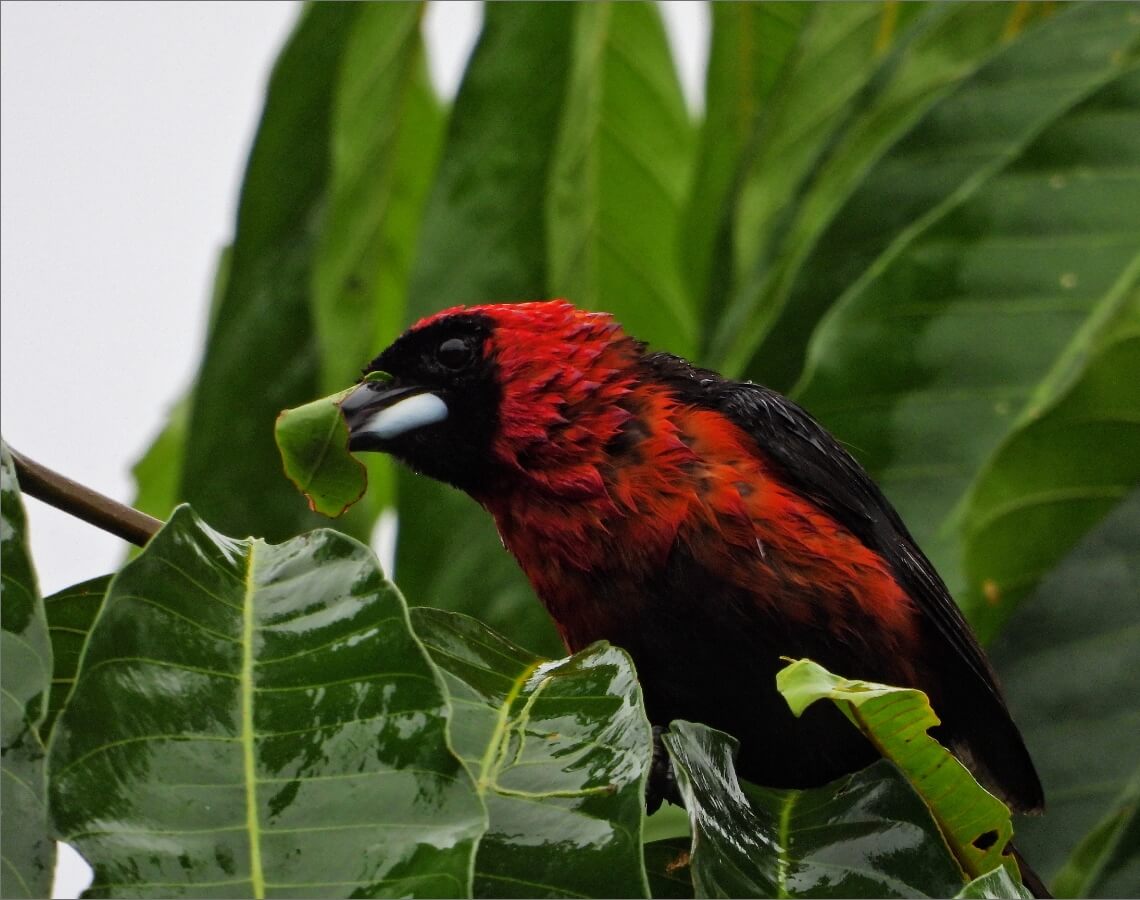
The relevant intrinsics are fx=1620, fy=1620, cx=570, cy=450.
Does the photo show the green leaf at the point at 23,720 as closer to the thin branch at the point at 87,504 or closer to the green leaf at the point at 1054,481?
the thin branch at the point at 87,504

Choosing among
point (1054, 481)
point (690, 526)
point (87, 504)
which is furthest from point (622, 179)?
point (87, 504)

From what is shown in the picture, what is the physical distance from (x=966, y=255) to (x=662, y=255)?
5.01 feet

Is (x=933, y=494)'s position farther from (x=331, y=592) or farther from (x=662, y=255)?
(x=662, y=255)

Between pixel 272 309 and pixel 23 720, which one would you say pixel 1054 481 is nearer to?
pixel 23 720

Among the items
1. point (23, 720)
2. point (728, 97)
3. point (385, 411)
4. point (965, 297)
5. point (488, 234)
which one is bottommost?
point (23, 720)

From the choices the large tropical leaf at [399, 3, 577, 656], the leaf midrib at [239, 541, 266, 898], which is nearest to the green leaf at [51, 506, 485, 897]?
the leaf midrib at [239, 541, 266, 898]

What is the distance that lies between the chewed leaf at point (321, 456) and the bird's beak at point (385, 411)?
594mm

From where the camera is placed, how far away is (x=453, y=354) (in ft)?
10.2

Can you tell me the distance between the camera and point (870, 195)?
325 cm

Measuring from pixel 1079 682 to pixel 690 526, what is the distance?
0.67 metres

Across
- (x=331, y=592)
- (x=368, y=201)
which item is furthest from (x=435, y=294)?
(x=331, y=592)

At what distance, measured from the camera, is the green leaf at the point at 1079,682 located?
99.7 inches

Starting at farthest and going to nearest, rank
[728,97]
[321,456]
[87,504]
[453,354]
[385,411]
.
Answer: [728,97], [453,354], [385,411], [321,456], [87,504]

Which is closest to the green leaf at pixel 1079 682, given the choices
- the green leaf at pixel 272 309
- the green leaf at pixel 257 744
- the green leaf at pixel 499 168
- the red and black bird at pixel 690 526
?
the red and black bird at pixel 690 526
